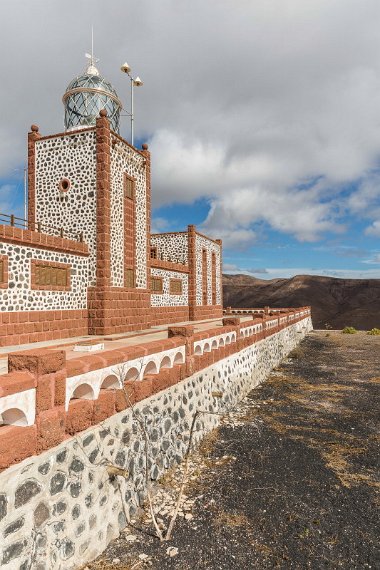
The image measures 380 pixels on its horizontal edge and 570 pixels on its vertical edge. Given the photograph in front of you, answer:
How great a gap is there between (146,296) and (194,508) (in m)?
12.3

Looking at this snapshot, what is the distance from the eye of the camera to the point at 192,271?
24.4 meters

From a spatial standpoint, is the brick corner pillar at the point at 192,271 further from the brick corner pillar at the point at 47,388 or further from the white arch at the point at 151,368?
the brick corner pillar at the point at 47,388

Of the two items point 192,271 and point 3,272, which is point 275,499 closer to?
point 3,272

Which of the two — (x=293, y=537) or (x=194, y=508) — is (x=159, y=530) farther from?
(x=293, y=537)

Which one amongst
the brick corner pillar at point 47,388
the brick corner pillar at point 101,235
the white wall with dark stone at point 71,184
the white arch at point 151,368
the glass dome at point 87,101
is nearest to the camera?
the brick corner pillar at point 47,388

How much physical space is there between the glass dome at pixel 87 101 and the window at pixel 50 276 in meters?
7.57

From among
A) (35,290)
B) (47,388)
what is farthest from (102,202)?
(47,388)

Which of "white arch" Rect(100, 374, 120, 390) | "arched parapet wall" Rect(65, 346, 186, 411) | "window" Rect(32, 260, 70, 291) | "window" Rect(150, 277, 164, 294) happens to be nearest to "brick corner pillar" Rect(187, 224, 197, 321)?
"window" Rect(150, 277, 164, 294)

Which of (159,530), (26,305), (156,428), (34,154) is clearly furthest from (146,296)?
(159,530)

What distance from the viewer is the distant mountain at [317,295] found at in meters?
59.5

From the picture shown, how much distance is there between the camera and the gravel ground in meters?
4.05

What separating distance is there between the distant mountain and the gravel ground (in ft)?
166

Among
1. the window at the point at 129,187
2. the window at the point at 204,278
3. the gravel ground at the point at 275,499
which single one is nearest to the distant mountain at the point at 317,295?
the window at the point at 204,278

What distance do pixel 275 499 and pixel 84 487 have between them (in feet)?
9.45
